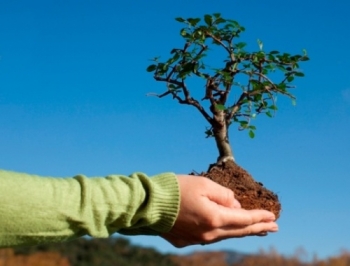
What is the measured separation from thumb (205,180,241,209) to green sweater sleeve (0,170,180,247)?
0.10 metres

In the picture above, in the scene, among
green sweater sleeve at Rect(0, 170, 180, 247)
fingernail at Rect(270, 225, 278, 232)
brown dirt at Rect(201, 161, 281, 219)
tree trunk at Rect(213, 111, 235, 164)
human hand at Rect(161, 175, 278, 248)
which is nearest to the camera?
green sweater sleeve at Rect(0, 170, 180, 247)

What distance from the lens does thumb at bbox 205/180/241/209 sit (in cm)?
170

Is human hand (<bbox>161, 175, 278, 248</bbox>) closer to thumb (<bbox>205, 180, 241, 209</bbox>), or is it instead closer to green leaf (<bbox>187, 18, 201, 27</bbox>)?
thumb (<bbox>205, 180, 241, 209</bbox>)

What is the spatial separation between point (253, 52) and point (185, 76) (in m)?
0.25

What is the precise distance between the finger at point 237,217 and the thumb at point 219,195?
0.03 meters

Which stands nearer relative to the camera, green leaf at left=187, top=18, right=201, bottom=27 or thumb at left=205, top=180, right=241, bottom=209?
thumb at left=205, top=180, right=241, bottom=209

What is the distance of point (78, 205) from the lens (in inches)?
60.6

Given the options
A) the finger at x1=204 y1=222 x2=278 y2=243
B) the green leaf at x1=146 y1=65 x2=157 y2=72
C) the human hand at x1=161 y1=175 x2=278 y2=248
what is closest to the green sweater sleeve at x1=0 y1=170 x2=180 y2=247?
the human hand at x1=161 y1=175 x2=278 y2=248

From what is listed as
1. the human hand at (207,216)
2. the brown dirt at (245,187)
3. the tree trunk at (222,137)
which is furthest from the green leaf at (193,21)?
the human hand at (207,216)

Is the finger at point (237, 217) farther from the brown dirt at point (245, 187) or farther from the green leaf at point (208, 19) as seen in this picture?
the green leaf at point (208, 19)

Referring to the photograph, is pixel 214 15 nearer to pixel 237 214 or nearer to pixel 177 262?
pixel 237 214

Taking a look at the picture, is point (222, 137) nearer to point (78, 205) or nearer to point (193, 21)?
point (193, 21)

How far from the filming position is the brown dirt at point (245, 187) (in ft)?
6.81

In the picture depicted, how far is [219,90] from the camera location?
2312 millimetres
